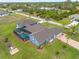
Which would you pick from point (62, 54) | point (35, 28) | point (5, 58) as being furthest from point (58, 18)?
point (5, 58)

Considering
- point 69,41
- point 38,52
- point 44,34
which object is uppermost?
point 44,34

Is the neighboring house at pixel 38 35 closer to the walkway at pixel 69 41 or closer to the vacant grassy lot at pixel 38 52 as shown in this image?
the vacant grassy lot at pixel 38 52

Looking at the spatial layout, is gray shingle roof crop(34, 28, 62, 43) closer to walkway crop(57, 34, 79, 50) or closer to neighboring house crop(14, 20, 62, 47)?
→ neighboring house crop(14, 20, 62, 47)

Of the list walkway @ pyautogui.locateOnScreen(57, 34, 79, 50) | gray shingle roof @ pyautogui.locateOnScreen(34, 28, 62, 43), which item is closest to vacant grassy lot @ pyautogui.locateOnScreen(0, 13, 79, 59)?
walkway @ pyautogui.locateOnScreen(57, 34, 79, 50)

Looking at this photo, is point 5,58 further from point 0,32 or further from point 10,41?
point 0,32

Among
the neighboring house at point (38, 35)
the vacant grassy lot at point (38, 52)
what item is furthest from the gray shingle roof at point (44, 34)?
the vacant grassy lot at point (38, 52)

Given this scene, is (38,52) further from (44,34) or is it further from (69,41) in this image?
(69,41)

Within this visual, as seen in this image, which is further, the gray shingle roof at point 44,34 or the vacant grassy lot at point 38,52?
the gray shingle roof at point 44,34

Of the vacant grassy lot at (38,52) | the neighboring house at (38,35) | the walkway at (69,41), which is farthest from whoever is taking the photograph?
the neighboring house at (38,35)

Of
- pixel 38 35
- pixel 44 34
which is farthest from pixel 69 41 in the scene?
pixel 38 35

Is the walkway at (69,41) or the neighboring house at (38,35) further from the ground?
the neighboring house at (38,35)

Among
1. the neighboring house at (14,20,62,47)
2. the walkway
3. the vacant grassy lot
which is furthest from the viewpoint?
the neighboring house at (14,20,62,47)
